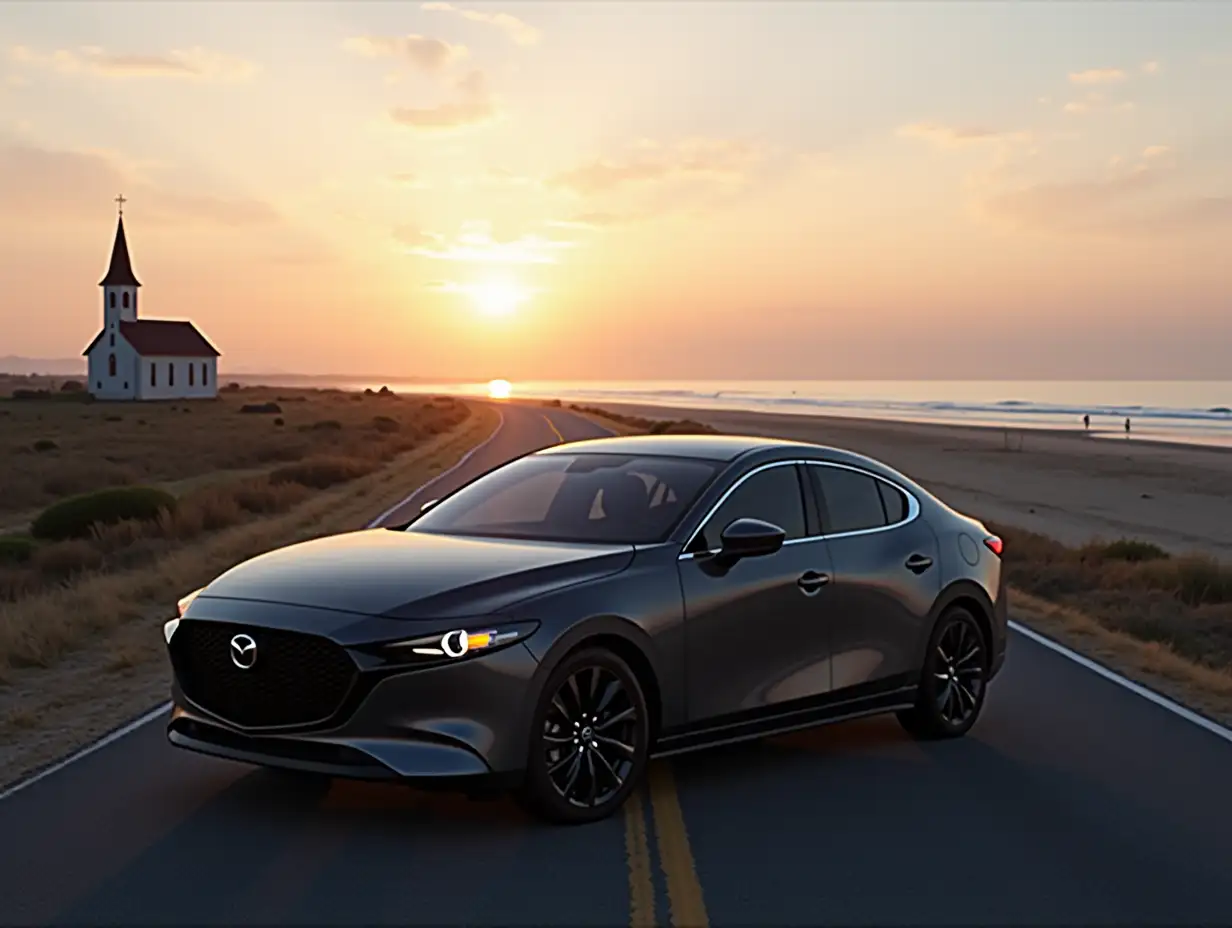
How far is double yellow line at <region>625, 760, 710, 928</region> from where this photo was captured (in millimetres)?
5535

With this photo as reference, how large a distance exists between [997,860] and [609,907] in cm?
181

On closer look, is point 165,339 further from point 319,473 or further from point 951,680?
point 951,680

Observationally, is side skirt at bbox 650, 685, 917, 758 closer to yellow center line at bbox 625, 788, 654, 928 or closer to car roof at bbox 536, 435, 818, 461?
yellow center line at bbox 625, 788, 654, 928

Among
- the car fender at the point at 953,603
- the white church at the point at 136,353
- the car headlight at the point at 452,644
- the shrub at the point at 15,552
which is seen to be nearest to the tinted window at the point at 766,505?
the car fender at the point at 953,603

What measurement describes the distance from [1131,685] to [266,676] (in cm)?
681

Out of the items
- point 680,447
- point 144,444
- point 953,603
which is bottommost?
point 144,444

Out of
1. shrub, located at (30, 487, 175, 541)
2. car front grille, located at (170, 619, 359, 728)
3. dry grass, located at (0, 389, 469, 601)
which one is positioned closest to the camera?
car front grille, located at (170, 619, 359, 728)

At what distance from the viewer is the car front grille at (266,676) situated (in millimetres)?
6441

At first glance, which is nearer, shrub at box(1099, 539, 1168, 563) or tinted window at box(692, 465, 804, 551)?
tinted window at box(692, 465, 804, 551)

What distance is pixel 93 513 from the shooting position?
23.2 meters

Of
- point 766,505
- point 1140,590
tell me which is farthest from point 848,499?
point 1140,590

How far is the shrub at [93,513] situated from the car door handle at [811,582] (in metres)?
16.0

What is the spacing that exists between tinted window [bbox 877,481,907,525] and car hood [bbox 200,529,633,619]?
2177mm

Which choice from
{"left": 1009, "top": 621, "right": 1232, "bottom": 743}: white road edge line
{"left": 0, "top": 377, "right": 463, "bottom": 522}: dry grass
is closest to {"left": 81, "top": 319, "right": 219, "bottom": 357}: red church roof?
{"left": 0, "top": 377, "right": 463, "bottom": 522}: dry grass
